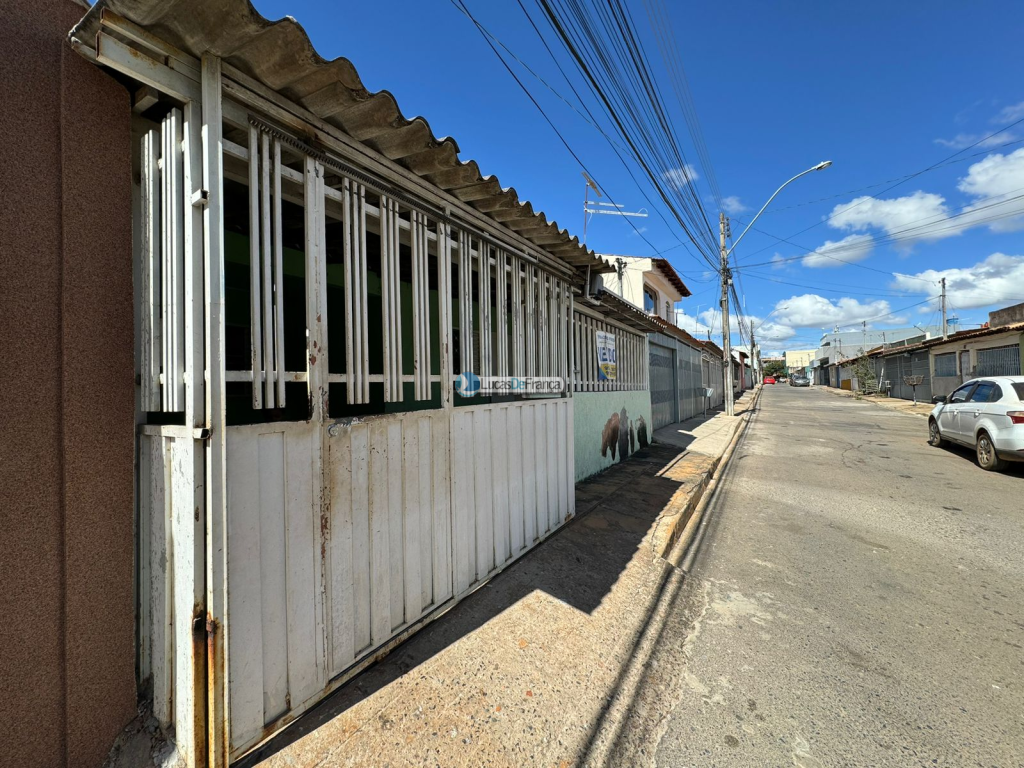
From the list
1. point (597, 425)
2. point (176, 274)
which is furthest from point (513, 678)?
point (597, 425)

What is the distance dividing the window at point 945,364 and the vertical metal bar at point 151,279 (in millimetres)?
28814

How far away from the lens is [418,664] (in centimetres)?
235

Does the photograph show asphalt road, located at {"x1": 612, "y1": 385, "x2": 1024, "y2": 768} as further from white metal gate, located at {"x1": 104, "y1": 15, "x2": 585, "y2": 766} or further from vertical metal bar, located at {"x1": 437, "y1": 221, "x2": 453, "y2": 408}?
vertical metal bar, located at {"x1": 437, "y1": 221, "x2": 453, "y2": 408}

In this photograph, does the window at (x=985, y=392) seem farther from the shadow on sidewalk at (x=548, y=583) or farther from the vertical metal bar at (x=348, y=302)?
the vertical metal bar at (x=348, y=302)

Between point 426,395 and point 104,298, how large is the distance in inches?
63.1

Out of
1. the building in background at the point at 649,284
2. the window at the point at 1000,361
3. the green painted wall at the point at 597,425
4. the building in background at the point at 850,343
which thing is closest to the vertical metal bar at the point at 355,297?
the green painted wall at the point at 597,425

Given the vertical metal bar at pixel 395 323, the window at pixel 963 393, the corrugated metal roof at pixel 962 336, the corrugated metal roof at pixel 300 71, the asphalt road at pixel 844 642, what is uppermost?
the corrugated metal roof at pixel 962 336

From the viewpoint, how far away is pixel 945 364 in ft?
69.6

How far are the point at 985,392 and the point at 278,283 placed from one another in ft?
36.4

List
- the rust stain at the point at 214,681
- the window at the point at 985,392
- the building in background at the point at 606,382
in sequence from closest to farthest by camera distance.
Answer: the rust stain at the point at 214,681 < the building in background at the point at 606,382 < the window at the point at 985,392

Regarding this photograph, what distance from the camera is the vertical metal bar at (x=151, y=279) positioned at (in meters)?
1.93

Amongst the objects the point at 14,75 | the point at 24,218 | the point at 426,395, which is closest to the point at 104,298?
the point at 24,218

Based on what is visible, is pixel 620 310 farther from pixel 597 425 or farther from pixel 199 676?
pixel 199 676

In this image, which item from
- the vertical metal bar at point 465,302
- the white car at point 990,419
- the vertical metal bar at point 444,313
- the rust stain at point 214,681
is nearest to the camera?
the rust stain at point 214,681
